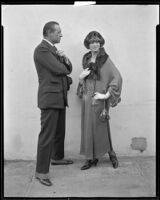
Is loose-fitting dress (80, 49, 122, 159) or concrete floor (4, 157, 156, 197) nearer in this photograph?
concrete floor (4, 157, 156, 197)

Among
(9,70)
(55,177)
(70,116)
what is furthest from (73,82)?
(55,177)

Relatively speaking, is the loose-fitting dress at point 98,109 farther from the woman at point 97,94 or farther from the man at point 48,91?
the man at point 48,91

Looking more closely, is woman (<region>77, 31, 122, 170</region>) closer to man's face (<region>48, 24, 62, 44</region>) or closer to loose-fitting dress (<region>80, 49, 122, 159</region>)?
loose-fitting dress (<region>80, 49, 122, 159</region>)

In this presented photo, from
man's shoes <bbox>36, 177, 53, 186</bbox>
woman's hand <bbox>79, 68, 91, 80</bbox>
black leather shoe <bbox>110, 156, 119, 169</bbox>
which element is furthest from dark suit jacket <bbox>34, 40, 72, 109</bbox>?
black leather shoe <bbox>110, 156, 119, 169</bbox>

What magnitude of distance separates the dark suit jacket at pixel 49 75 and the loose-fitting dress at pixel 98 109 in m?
0.37

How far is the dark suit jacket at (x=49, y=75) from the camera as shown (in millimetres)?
4828

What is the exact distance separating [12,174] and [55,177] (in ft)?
1.72

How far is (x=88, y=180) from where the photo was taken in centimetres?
502

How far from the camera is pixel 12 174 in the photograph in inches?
209

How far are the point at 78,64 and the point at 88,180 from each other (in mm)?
1437

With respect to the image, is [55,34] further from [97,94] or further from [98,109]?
[98,109]

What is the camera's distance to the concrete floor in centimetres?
472

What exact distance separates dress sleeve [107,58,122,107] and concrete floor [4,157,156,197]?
2.71ft

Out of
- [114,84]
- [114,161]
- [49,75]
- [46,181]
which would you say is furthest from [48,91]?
[114,161]
